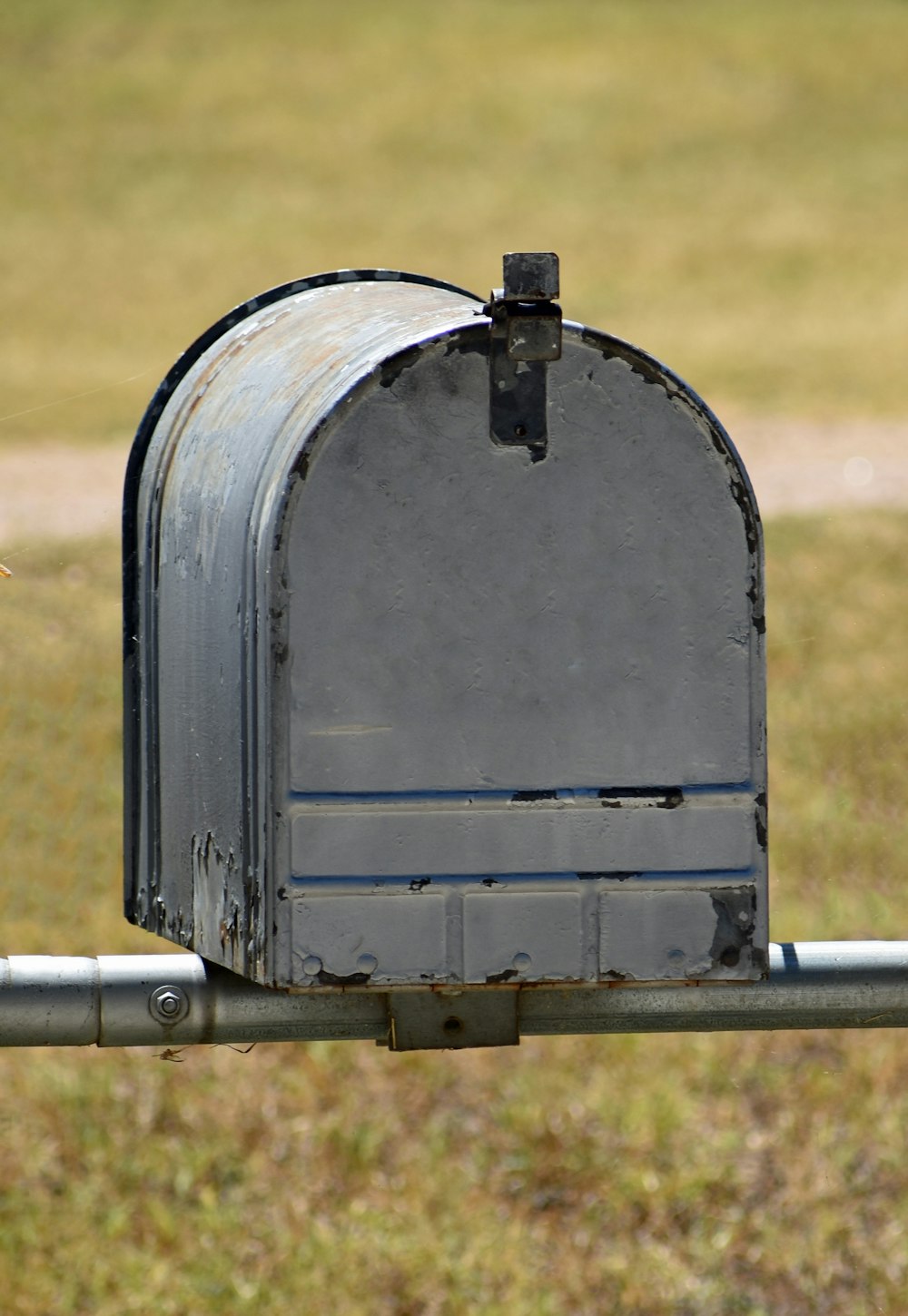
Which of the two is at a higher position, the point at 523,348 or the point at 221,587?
the point at 523,348

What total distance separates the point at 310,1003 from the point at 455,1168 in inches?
77.8

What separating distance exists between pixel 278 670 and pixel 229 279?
15932 mm

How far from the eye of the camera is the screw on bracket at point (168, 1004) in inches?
76.7

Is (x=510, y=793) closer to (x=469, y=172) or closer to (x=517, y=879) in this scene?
(x=517, y=879)

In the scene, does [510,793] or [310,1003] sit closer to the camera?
[510,793]

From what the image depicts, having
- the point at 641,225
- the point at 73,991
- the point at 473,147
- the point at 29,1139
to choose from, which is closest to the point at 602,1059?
the point at 29,1139

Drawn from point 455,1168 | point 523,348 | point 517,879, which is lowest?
point 455,1168

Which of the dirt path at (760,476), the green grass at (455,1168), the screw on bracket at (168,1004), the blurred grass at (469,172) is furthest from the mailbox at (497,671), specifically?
the blurred grass at (469,172)

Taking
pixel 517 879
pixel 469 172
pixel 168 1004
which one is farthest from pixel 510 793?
pixel 469 172

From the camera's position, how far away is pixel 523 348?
1.76 metres

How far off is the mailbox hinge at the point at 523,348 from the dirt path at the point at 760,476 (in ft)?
17.8

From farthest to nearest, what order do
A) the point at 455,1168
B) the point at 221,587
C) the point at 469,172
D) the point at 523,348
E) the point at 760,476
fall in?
1. the point at 469,172
2. the point at 760,476
3. the point at 455,1168
4. the point at 221,587
5. the point at 523,348

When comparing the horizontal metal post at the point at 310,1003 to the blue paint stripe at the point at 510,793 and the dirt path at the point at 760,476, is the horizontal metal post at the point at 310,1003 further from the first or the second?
the dirt path at the point at 760,476

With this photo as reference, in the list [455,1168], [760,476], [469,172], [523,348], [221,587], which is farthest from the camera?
[469,172]
